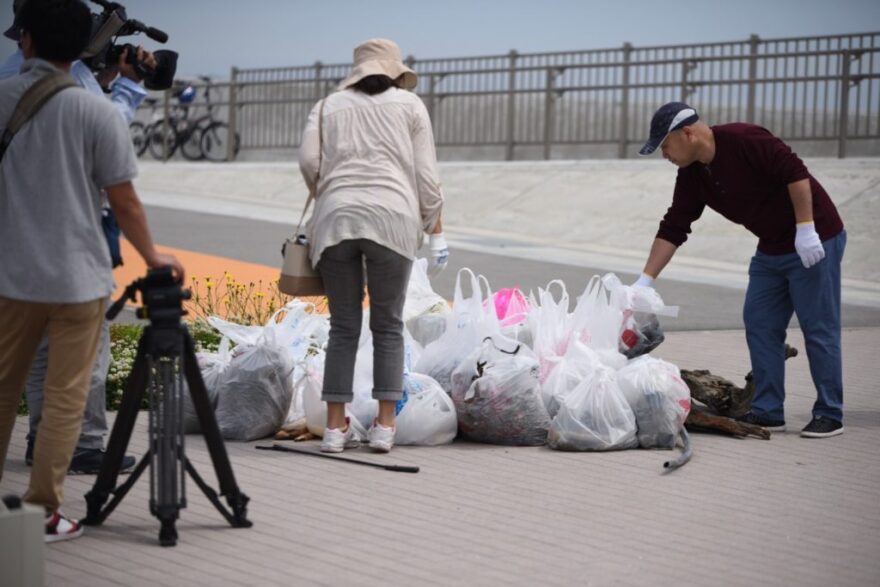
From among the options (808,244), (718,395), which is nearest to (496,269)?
(718,395)

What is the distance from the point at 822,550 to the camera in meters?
5.09

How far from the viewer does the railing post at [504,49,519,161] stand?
2231 centimetres

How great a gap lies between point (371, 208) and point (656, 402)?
64.0 inches

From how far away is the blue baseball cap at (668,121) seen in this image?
274 inches

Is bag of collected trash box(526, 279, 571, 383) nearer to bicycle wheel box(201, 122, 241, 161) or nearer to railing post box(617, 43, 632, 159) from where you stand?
railing post box(617, 43, 632, 159)

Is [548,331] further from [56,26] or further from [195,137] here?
[195,137]

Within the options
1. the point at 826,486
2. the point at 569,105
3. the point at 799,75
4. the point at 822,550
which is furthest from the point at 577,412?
the point at 569,105

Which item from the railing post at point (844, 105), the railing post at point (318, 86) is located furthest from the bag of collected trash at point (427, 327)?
the railing post at point (318, 86)

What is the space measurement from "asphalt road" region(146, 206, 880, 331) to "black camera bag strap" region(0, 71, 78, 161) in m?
6.93

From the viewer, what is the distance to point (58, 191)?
4703 mm

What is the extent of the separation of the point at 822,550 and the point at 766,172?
2.44 m

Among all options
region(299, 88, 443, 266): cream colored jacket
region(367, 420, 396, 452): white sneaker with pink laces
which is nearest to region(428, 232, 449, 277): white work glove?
region(299, 88, 443, 266): cream colored jacket

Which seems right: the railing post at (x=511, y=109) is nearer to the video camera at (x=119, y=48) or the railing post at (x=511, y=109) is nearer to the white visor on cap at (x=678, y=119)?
the white visor on cap at (x=678, y=119)

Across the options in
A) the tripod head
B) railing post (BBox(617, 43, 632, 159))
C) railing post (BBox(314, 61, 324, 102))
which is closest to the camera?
the tripod head
